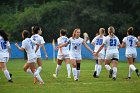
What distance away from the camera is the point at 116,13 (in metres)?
72.2

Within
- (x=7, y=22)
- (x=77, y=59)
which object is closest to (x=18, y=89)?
(x=77, y=59)

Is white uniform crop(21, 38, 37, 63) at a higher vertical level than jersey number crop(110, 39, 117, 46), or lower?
lower

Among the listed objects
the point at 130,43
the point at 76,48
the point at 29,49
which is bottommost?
the point at 29,49

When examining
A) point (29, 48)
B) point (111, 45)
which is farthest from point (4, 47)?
point (111, 45)

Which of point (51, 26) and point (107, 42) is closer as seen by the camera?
point (107, 42)

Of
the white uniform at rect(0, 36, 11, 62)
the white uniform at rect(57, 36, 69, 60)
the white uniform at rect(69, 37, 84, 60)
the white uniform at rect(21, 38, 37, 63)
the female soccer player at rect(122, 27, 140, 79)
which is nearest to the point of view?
the white uniform at rect(21, 38, 37, 63)

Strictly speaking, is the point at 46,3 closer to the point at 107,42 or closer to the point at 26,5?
the point at 26,5

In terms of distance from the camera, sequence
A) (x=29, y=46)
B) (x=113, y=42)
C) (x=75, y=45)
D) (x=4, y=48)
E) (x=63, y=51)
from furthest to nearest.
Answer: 1. (x=63, y=51)
2. (x=75, y=45)
3. (x=113, y=42)
4. (x=4, y=48)
5. (x=29, y=46)

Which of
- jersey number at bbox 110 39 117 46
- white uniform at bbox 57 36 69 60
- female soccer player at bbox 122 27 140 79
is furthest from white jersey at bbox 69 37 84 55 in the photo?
female soccer player at bbox 122 27 140 79

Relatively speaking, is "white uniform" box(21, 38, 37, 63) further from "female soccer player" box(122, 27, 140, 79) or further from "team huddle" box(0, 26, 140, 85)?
"female soccer player" box(122, 27, 140, 79)

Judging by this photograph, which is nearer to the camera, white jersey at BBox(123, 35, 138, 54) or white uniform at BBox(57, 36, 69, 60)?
white jersey at BBox(123, 35, 138, 54)

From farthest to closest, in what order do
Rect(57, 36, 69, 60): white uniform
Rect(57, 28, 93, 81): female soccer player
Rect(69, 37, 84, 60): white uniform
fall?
Rect(57, 36, 69, 60): white uniform → Rect(69, 37, 84, 60): white uniform → Rect(57, 28, 93, 81): female soccer player

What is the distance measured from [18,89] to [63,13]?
175ft

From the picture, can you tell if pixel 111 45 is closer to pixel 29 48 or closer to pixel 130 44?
pixel 130 44
